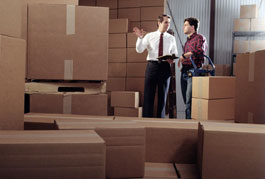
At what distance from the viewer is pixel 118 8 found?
5.31m

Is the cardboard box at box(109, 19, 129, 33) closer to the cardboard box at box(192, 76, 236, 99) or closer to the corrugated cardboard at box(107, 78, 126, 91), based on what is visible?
the corrugated cardboard at box(107, 78, 126, 91)

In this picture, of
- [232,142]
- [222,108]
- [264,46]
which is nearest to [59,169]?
[232,142]

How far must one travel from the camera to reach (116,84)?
5.00 metres

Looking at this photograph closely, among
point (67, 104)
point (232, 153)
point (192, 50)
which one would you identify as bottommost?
point (232, 153)

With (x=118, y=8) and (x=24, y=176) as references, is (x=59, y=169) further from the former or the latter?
(x=118, y=8)

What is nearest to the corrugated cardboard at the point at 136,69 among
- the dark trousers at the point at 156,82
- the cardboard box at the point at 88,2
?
the dark trousers at the point at 156,82

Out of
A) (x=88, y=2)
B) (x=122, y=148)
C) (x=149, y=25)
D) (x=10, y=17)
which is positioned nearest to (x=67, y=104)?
(x=10, y=17)

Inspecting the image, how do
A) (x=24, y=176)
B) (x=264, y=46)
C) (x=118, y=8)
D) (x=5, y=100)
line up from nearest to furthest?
(x=24, y=176) < (x=5, y=100) < (x=118, y=8) < (x=264, y=46)

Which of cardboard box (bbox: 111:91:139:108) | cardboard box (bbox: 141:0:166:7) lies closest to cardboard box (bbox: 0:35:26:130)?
cardboard box (bbox: 111:91:139:108)

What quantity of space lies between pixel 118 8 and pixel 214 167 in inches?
174

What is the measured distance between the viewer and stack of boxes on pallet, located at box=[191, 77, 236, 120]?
9.22 feet

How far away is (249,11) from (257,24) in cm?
30

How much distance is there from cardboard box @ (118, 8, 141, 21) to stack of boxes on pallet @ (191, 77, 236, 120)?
97.2 inches

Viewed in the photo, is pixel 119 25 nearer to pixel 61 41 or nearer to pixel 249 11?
pixel 249 11
